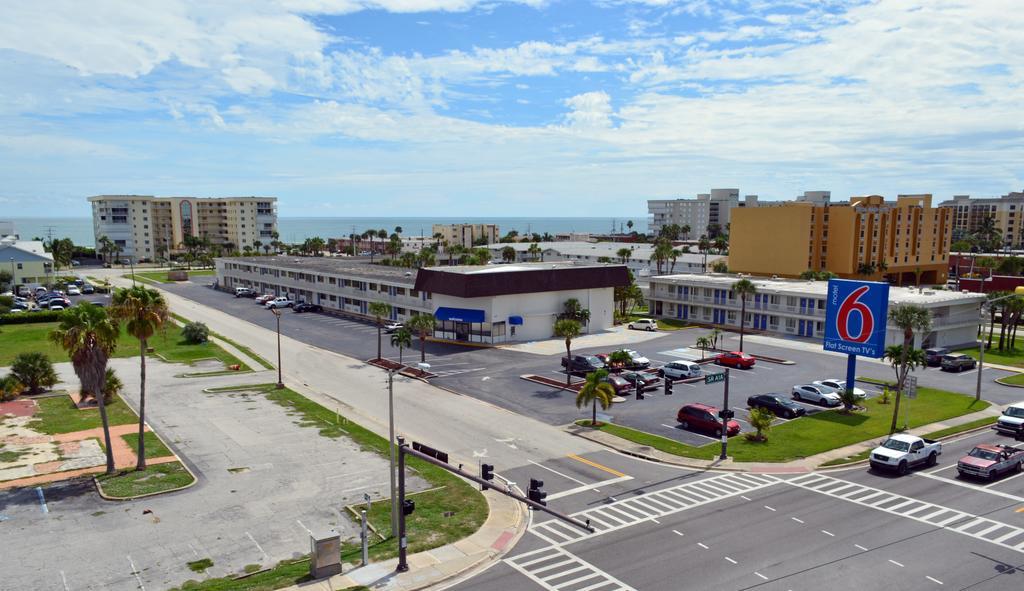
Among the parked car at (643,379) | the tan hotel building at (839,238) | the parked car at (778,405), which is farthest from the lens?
the tan hotel building at (839,238)

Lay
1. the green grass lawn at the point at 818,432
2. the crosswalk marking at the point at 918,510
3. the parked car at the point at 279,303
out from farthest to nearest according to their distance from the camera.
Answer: the parked car at the point at 279,303, the green grass lawn at the point at 818,432, the crosswalk marking at the point at 918,510

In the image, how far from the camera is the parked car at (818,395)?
159 feet

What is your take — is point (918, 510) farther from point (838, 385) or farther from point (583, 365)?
point (583, 365)

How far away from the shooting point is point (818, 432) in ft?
139

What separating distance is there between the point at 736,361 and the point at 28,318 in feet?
280

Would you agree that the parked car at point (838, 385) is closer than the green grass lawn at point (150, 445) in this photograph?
No

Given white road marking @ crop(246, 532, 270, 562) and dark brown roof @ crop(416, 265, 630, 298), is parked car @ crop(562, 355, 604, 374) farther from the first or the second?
white road marking @ crop(246, 532, 270, 562)

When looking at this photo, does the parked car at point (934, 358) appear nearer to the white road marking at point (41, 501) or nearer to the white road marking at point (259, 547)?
the white road marking at point (259, 547)

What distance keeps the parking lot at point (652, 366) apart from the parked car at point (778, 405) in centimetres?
110

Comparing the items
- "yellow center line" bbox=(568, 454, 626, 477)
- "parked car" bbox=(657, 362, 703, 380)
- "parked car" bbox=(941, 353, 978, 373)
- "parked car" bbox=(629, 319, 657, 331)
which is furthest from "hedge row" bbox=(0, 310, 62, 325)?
"parked car" bbox=(941, 353, 978, 373)

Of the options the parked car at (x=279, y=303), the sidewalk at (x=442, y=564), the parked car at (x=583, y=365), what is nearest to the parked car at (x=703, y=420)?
the parked car at (x=583, y=365)

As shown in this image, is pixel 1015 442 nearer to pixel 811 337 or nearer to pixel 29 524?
pixel 811 337

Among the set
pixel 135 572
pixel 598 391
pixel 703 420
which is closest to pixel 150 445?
pixel 135 572

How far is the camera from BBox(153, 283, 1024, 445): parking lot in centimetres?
4719
